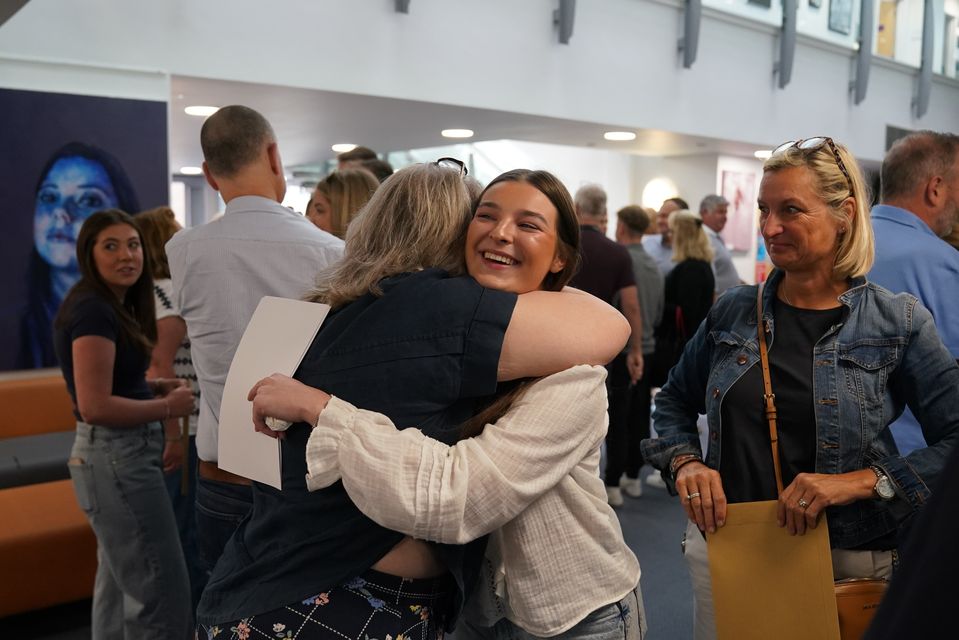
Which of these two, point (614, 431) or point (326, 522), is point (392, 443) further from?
point (614, 431)

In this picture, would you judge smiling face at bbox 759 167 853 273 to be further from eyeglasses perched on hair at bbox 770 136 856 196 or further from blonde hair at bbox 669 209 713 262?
blonde hair at bbox 669 209 713 262

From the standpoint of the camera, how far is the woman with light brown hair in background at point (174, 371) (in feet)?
9.32

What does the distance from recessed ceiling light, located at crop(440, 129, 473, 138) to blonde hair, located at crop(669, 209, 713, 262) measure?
9.34ft

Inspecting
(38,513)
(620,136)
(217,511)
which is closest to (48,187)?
(38,513)

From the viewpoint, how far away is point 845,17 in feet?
29.9

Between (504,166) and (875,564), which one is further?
(504,166)

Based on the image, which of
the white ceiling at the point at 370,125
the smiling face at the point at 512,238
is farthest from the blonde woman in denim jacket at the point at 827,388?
the white ceiling at the point at 370,125

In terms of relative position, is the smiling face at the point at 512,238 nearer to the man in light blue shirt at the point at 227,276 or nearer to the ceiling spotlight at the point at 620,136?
the man in light blue shirt at the point at 227,276

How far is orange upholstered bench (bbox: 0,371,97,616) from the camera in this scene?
133 inches

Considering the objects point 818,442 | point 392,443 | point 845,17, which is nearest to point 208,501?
point 392,443

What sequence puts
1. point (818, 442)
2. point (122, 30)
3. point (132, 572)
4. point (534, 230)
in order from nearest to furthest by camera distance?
point (534, 230), point (818, 442), point (132, 572), point (122, 30)

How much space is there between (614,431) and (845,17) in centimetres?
672

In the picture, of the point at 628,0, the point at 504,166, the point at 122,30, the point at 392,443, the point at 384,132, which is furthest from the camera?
the point at 504,166

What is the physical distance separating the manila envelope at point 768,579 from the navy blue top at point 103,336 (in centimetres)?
192
